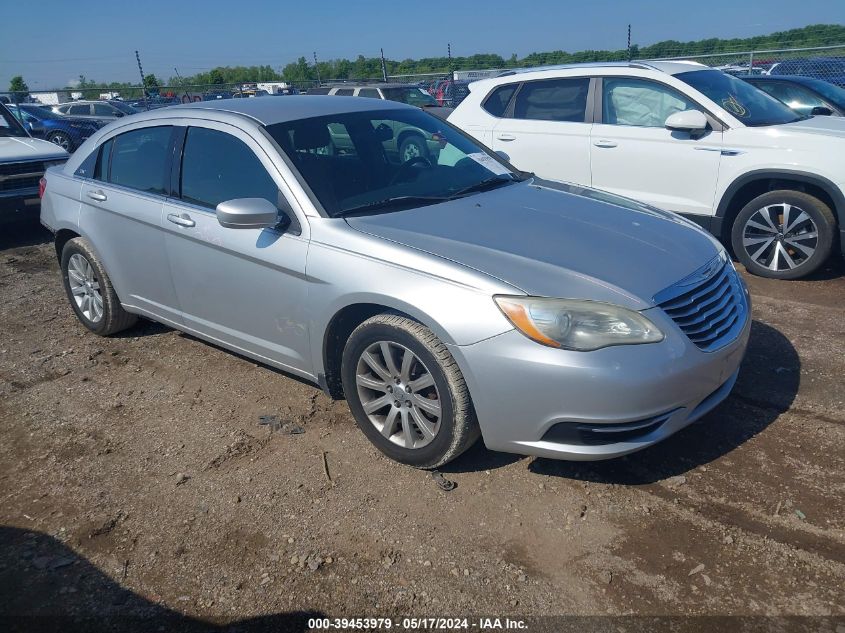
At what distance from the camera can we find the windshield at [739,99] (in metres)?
6.21

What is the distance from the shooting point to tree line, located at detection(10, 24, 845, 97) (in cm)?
2288

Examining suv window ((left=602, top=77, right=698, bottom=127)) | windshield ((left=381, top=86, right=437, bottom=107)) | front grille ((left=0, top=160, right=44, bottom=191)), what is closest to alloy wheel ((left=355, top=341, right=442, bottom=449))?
suv window ((left=602, top=77, right=698, bottom=127))

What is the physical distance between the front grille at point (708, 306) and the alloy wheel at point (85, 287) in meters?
3.99

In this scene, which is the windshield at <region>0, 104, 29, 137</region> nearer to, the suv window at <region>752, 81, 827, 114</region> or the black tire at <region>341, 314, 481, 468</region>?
the black tire at <region>341, 314, 481, 468</region>

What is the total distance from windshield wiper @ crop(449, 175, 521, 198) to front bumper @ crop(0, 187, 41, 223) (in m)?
6.80

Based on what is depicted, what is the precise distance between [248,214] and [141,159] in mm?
1570

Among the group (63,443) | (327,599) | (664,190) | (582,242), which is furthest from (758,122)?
(63,443)

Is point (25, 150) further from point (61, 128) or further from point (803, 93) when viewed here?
point (61, 128)

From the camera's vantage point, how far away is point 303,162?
374 centimetres

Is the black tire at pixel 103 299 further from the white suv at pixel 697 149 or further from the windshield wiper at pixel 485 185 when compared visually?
the white suv at pixel 697 149

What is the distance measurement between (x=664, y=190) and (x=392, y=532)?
4658 mm

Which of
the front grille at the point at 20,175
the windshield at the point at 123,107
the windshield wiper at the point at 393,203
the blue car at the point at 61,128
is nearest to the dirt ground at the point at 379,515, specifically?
the windshield wiper at the point at 393,203

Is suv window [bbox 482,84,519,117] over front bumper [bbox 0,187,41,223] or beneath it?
over

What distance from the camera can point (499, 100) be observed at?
24.6 ft
